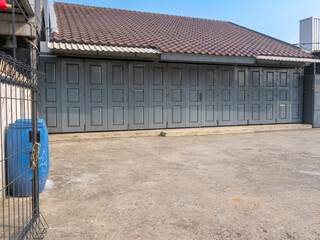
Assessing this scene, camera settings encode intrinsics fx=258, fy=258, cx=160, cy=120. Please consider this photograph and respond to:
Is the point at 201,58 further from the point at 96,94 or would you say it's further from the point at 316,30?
the point at 316,30

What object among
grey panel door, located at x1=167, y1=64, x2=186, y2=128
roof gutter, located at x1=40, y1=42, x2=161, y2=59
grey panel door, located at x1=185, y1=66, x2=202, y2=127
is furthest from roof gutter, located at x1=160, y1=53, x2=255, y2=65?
grey panel door, located at x1=185, y1=66, x2=202, y2=127

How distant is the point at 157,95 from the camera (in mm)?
9398

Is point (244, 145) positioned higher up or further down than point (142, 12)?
further down

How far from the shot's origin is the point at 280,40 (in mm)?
12617

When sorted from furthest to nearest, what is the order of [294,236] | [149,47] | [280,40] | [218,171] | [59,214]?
[280,40] < [149,47] < [218,171] < [59,214] < [294,236]

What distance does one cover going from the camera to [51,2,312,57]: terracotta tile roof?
27.9ft

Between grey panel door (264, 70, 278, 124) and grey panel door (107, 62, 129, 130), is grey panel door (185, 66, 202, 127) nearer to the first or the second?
grey panel door (107, 62, 129, 130)

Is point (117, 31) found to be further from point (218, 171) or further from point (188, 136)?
point (218, 171)

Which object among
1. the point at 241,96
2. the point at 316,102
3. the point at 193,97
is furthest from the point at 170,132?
the point at 316,102

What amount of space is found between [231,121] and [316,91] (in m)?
4.03

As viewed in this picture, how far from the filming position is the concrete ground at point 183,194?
2.59 m

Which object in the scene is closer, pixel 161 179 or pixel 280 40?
pixel 161 179

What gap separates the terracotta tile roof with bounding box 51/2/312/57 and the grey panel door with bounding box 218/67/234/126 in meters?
1.03

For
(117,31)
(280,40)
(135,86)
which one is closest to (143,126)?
(135,86)
